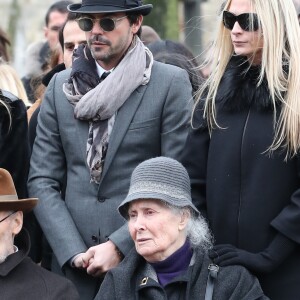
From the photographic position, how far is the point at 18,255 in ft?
19.2

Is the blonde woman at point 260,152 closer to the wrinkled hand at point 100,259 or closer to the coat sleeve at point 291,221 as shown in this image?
the coat sleeve at point 291,221

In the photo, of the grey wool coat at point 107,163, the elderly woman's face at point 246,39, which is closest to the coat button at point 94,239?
the grey wool coat at point 107,163

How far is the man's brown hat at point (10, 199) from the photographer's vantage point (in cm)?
580

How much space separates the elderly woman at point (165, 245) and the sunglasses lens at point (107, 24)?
0.84 m

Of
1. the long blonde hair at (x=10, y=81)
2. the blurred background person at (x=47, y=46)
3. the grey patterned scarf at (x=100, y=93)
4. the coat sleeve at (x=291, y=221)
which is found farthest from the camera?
the blurred background person at (x=47, y=46)

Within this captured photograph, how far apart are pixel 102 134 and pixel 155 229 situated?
736 millimetres

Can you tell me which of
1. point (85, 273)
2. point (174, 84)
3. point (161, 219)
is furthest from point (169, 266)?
point (174, 84)

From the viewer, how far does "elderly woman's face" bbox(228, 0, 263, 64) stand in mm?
5453

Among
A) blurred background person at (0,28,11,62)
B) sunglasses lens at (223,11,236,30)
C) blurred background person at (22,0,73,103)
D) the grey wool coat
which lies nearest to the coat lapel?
the grey wool coat

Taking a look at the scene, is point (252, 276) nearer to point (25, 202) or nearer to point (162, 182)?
point (162, 182)

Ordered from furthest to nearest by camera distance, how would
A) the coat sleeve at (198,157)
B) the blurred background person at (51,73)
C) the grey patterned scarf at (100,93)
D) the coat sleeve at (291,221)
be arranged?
1. the blurred background person at (51,73)
2. the grey patterned scarf at (100,93)
3. the coat sleeve at (198,157)
4. the coat sleeve at (291,221)

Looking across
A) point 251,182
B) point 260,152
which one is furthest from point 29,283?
point 260,152

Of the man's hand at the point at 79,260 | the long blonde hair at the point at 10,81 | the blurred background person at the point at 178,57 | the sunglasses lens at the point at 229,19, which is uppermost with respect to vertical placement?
the sunglasses lens at the point at 229,19

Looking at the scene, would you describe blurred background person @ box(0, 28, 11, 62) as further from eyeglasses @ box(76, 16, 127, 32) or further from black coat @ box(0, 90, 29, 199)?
eyeglasses @ box(76, 16, 127, 32)
